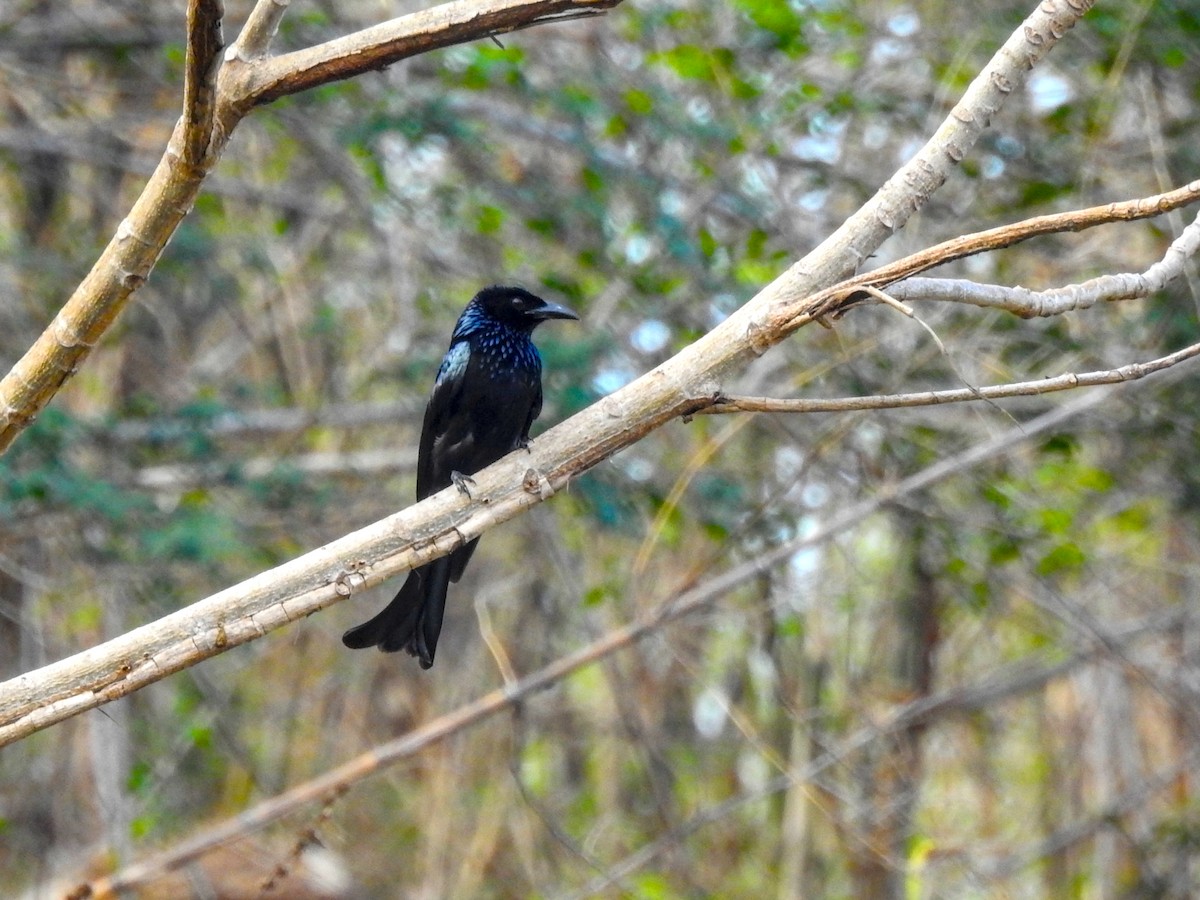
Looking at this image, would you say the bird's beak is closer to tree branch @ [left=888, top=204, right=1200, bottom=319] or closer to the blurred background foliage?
the blurred background foliage

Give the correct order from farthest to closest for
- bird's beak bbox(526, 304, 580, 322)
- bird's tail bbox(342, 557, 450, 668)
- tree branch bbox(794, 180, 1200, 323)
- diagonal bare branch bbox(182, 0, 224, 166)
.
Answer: bird's beak bbox(526, 304, 580, 322) < bird's tail bbox(342, 557, 450, 668) < tree branch bbox(794, 180, 1200, 323) < diagonal bare branch bbox(182, 0, 224, 166)

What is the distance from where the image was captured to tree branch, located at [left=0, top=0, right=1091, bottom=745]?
238 centimetres

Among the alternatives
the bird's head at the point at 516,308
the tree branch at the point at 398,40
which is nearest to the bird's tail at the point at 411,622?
the bird's head at the point at 516,308

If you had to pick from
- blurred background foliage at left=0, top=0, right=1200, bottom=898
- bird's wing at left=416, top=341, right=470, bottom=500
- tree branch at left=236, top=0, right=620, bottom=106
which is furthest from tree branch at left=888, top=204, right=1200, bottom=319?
bird's wing at left=416, top=341, right=470, bottom=500

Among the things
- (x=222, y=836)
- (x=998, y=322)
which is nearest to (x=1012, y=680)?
(x=998, y=322)

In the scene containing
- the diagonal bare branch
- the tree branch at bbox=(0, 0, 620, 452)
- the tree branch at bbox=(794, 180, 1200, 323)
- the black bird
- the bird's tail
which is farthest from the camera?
the black bird

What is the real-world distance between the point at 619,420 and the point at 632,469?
9.93 feet

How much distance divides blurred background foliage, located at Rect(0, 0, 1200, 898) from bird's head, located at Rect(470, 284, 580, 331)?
0.73 m

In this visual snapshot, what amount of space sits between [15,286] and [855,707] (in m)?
4.06

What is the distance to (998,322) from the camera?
5.20 metres

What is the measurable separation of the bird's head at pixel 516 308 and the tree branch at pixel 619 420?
1.72 m

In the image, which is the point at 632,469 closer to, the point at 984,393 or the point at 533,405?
the point at 533,405

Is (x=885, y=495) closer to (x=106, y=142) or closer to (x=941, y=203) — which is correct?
(x=941, y=203)

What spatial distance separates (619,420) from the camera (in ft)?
8.13
